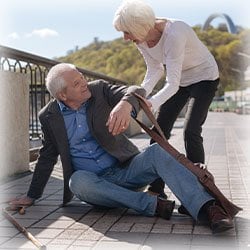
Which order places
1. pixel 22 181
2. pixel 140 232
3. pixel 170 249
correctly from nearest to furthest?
pixel 170 249, pixel 140 232, pixel 22 181

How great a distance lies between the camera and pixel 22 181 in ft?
17.9

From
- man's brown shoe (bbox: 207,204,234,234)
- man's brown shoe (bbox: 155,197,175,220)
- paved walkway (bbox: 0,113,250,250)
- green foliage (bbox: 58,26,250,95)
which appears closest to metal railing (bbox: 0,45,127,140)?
green foliage (bbox: 58,26,250,95)

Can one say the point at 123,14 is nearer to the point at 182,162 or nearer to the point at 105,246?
the point at 182,162

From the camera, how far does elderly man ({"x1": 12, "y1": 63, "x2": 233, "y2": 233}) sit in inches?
143

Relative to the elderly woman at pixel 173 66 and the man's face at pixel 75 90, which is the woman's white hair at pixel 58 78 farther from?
the elderly woman at pixel 173 66

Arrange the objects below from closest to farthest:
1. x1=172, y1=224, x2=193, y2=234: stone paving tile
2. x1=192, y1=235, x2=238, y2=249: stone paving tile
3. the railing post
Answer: x1=192, y1=235, x2=238, y2=249: stone paving tile < x1=172, y1=224, x2=193, y2=234: stone paving tile < the railing post

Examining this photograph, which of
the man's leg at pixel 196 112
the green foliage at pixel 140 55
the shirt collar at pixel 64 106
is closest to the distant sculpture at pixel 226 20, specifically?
the green foliage at pixel 140 55

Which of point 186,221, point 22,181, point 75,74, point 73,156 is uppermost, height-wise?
point 75,74

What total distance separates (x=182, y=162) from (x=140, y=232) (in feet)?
1.74

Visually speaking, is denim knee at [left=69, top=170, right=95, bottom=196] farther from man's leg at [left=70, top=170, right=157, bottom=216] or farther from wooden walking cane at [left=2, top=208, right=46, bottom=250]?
wooden walking cane at [left=2, top=208, right=46, bottom=250]

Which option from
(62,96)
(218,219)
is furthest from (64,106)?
(218,219)

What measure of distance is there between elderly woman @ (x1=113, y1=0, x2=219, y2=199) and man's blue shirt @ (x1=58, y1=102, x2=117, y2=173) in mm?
517

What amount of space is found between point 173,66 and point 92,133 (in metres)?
0.73

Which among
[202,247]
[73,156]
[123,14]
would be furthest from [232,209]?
[123,14]
